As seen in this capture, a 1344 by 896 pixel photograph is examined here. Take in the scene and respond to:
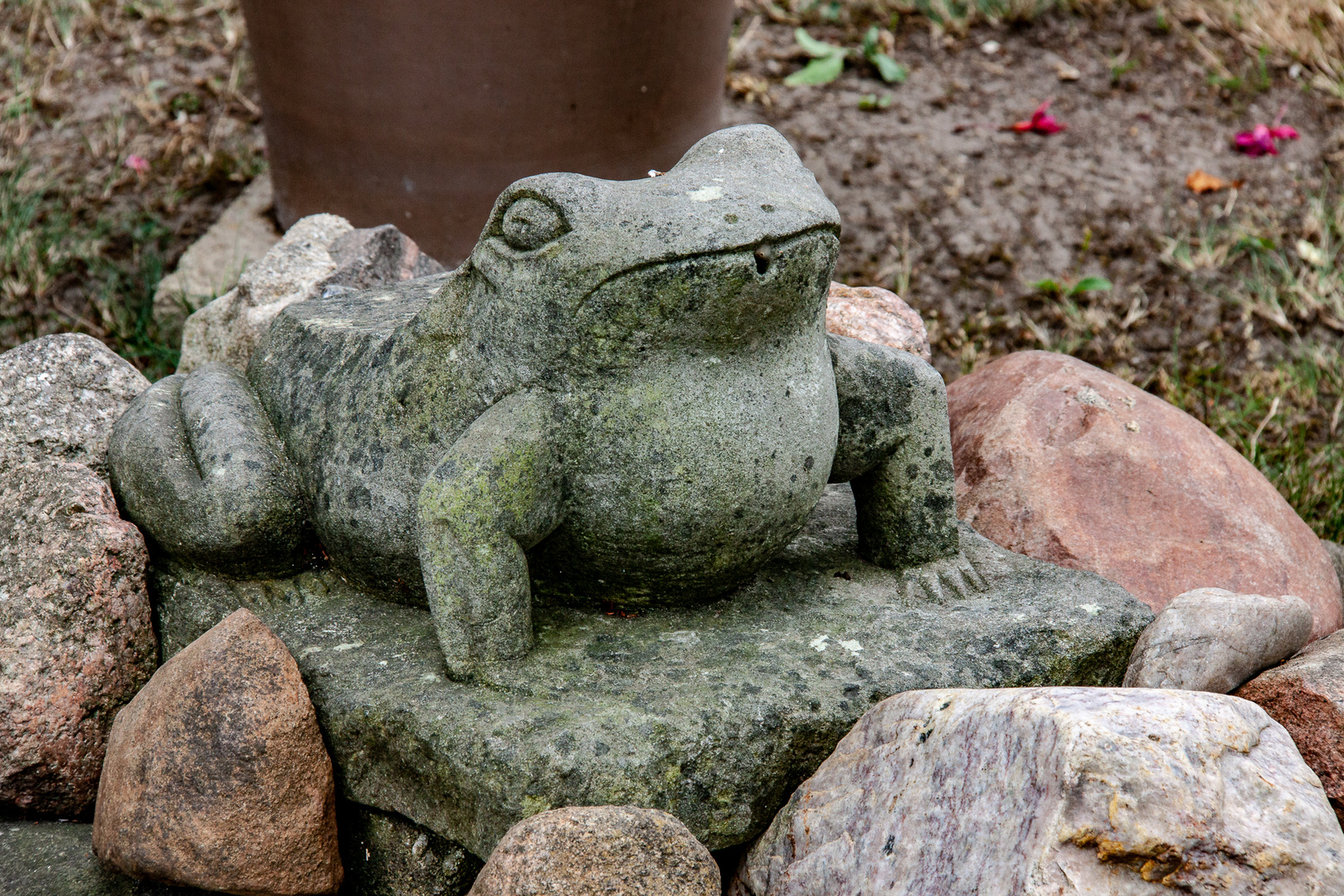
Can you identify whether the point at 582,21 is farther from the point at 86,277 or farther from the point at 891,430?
the point at 86,277

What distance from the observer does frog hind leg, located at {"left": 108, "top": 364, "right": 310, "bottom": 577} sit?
253 centimetres

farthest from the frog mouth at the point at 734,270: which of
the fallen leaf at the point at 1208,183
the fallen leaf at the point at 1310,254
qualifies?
the fallen leaf at the point at 1208,183

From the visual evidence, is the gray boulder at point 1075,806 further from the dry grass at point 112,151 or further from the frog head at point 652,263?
the dry grass at point 112,151

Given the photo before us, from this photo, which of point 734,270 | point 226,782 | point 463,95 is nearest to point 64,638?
point 226,782

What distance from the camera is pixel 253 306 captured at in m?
3.44

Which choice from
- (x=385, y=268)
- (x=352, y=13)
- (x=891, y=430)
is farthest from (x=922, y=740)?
(x=352, y=13)

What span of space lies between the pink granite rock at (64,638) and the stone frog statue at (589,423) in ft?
0.48

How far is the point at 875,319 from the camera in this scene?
3650 millimetres

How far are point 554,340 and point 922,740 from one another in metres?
0.90

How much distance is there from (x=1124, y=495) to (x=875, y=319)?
0.90 m

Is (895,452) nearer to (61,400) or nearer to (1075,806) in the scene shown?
(1075,806)

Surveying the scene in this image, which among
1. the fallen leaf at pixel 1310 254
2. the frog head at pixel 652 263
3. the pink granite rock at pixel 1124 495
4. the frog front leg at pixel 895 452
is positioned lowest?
the fallen leaf at pixel 1310 254

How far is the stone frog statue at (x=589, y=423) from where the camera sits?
2.14m

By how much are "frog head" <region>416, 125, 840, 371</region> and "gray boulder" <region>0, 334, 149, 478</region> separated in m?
1.17
